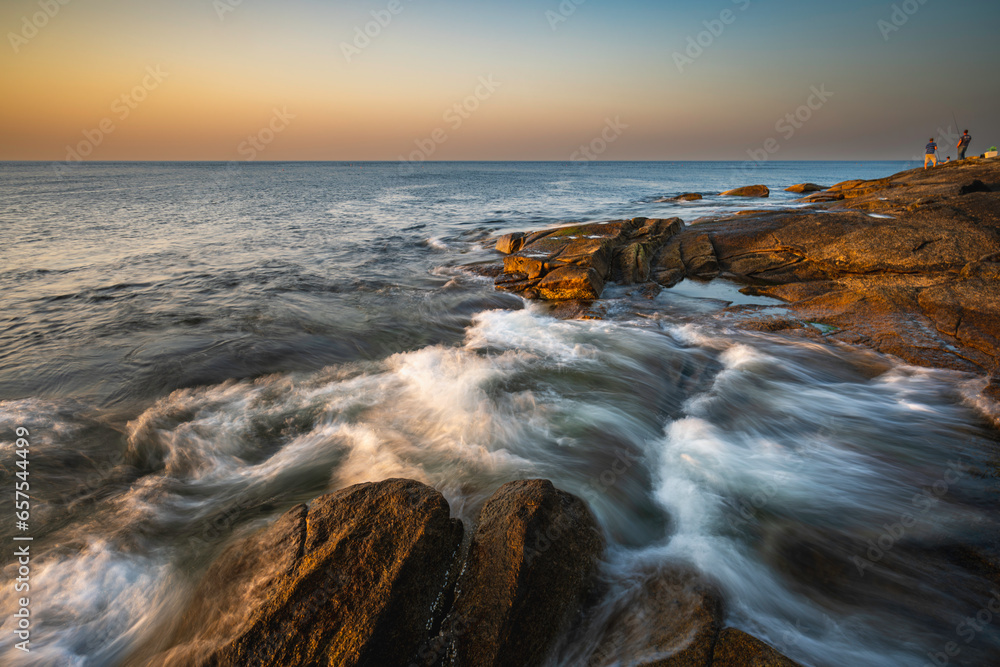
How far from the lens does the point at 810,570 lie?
4.02 meters

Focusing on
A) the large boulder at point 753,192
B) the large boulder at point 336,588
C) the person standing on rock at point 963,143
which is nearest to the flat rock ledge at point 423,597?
the large boulder at point 336,588

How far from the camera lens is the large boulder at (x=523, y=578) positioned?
2.74 metres

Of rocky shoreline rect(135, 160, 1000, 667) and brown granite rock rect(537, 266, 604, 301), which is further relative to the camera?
brown granite rock rect(537, 266, 604, 301)

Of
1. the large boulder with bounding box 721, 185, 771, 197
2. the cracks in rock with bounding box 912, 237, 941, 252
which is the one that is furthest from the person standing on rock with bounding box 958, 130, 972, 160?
the cracks in rock with bounding box 912, 237, 941, 252

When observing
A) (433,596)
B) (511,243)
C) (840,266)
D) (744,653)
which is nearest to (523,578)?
(433,596)

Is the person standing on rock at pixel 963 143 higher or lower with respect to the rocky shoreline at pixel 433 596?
higher

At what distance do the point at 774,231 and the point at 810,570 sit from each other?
40.4ft

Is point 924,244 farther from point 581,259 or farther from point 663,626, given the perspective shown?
point 663,626

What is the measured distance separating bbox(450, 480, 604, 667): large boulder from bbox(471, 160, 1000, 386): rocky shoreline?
7136 mm

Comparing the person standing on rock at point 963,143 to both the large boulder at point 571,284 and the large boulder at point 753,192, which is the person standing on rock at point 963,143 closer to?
the large boulder at point 753,192

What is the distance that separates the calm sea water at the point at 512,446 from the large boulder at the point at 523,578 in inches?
12.2

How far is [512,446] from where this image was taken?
224 inches

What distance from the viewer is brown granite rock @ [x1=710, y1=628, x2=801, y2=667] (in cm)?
242

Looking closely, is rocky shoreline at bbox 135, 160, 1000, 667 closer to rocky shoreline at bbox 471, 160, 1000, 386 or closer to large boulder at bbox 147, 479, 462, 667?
large boulder at bbox 147, 479, 462, 667
